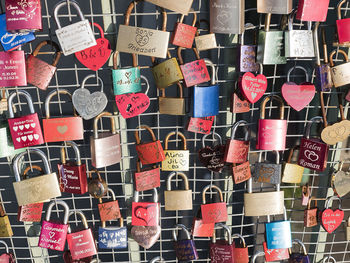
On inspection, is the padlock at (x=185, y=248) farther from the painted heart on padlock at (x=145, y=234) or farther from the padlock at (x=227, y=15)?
the padlock at (x=227, y=15)

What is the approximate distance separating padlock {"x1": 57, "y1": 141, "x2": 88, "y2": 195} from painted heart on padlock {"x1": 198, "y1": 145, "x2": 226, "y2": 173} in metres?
0.43

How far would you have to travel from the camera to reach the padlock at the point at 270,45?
1.06m

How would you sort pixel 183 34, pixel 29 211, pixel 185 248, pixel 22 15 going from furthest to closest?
1. pixel 185 248
2. pixel 29 211
3. pixel 183 34
4. pixel 22 15

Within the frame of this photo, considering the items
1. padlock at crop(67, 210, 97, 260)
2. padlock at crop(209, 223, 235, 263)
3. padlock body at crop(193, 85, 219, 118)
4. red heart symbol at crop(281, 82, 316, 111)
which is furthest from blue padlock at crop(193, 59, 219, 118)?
padlock at crop(67, 210, 97, 260)

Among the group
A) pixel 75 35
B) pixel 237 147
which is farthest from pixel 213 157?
pixel 75 35

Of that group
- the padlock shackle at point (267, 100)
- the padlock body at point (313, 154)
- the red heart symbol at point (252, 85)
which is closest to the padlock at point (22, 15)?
the red heart symbol at point (252, 85)

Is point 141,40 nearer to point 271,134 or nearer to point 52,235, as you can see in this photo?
point 271,134

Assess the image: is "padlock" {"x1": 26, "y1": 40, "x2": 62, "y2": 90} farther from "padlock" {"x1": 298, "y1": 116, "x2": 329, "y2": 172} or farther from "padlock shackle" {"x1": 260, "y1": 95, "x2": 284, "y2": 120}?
"padlock" {"x1": 298, "y1": 116, "x2": 329, "y2": 172}

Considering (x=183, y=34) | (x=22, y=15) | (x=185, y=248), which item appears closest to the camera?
Result: (x=22, y=15)

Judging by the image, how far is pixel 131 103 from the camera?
111 centimetres

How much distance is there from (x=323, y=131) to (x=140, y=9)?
0.78 meters

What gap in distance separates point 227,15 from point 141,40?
0.92ft

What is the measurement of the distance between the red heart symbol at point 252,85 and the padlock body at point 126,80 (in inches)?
14.0

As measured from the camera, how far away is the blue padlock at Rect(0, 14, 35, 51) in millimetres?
986
